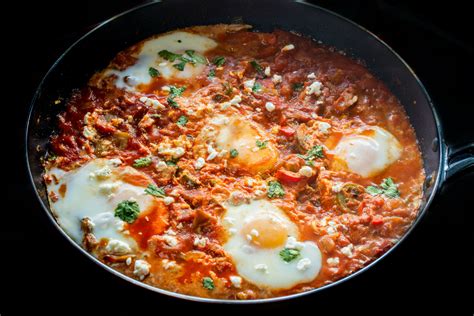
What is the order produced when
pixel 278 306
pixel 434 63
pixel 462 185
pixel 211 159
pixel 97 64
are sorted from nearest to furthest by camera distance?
pixel 278 306 < pixel 211 159 < pixel 462 185 < pixel 97 64 < pixel 434 63

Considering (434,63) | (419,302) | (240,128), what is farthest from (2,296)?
(434,63)

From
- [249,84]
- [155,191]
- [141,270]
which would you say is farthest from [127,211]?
[249,84]

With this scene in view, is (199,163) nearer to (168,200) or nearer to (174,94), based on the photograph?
(168,200)

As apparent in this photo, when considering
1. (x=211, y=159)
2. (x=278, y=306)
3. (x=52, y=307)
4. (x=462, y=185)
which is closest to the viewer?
(x=278, y=306)

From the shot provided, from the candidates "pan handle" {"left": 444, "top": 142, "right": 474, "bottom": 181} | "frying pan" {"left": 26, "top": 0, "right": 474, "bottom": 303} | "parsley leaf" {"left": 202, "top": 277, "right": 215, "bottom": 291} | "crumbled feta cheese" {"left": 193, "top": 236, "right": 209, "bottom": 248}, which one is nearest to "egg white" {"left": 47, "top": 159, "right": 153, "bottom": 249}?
"frying pan" {"left": 26, "top": 0, "right": 474, "bottom": 303}

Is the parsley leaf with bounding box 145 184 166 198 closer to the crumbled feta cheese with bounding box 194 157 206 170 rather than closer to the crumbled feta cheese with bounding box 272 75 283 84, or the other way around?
the crumbled feta cheese with bounding box 194 157 206 170

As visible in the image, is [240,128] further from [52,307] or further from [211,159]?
[52,307]

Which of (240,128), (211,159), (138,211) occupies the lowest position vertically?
(138,211)
